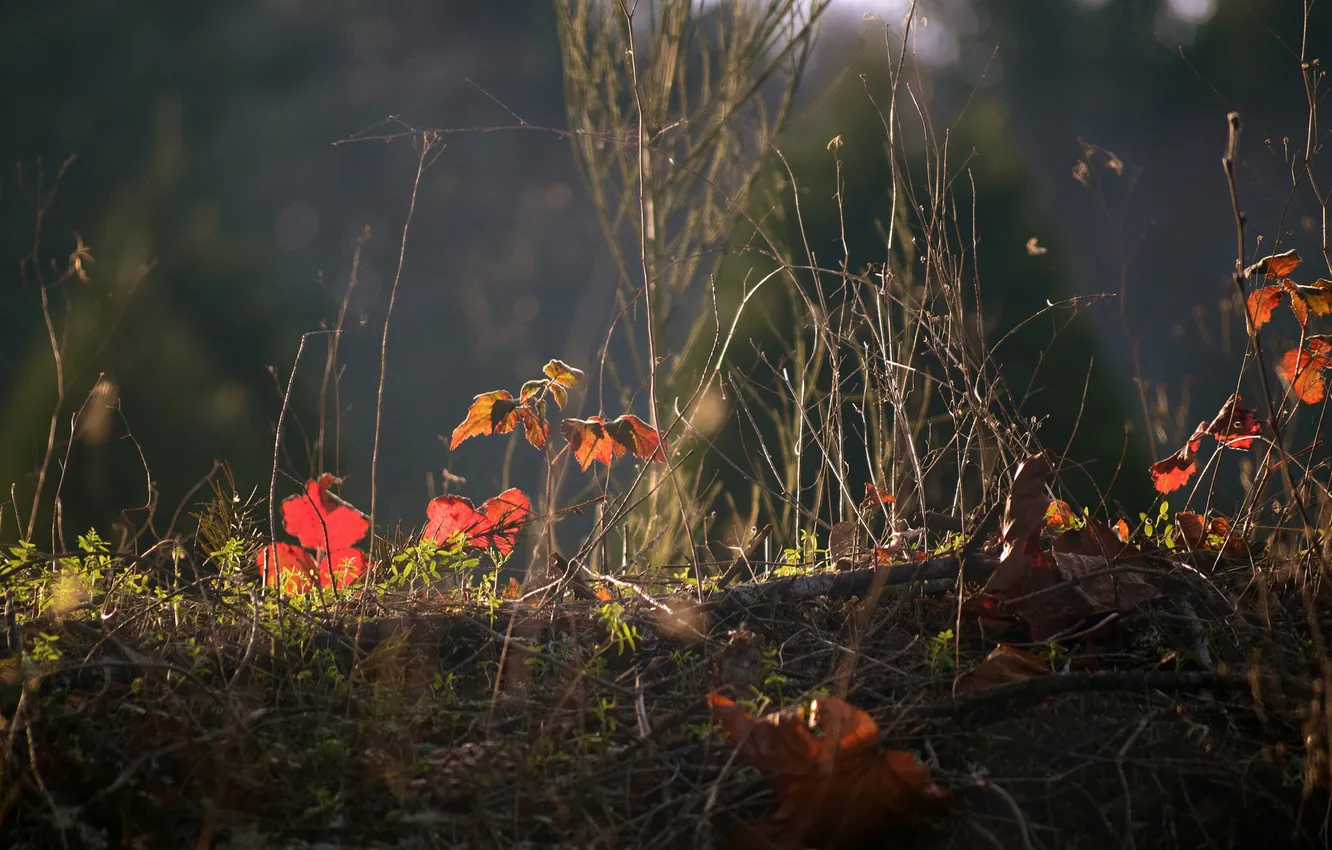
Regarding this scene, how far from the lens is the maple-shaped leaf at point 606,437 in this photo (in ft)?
5.28

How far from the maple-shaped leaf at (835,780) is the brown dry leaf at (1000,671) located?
9.5 inches

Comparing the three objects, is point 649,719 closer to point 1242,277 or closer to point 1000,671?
point 1000,671

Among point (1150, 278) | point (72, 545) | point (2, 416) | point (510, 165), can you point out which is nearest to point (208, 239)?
point (2, 416)

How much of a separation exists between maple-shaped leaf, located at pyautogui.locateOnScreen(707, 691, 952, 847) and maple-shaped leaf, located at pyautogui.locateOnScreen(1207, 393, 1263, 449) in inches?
37.3

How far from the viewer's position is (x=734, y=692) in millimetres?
1294

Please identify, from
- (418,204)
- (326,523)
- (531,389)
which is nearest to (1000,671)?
(531,389)

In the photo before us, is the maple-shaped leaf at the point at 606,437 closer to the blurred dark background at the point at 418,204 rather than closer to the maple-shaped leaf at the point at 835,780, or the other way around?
the maple-shaped leaf at the point at 835,780

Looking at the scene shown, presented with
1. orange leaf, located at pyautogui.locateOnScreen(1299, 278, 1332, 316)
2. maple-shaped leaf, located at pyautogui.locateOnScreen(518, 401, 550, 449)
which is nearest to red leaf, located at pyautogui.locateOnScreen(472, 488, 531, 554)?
maple-shaped leaf, located at pyautogui.locateOnScreen(518, 401, 550, 449)

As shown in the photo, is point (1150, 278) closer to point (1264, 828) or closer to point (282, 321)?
point (282, 321)

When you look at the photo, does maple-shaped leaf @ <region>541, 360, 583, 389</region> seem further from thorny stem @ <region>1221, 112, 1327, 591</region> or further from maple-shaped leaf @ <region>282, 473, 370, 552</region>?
thorny stem @ <region>1221, 112, 1327, 591</region>

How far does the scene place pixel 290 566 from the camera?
5.92 feet

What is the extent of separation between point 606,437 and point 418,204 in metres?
14.7

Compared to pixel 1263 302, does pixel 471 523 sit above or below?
below

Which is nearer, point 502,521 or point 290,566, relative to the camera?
point 502,521
